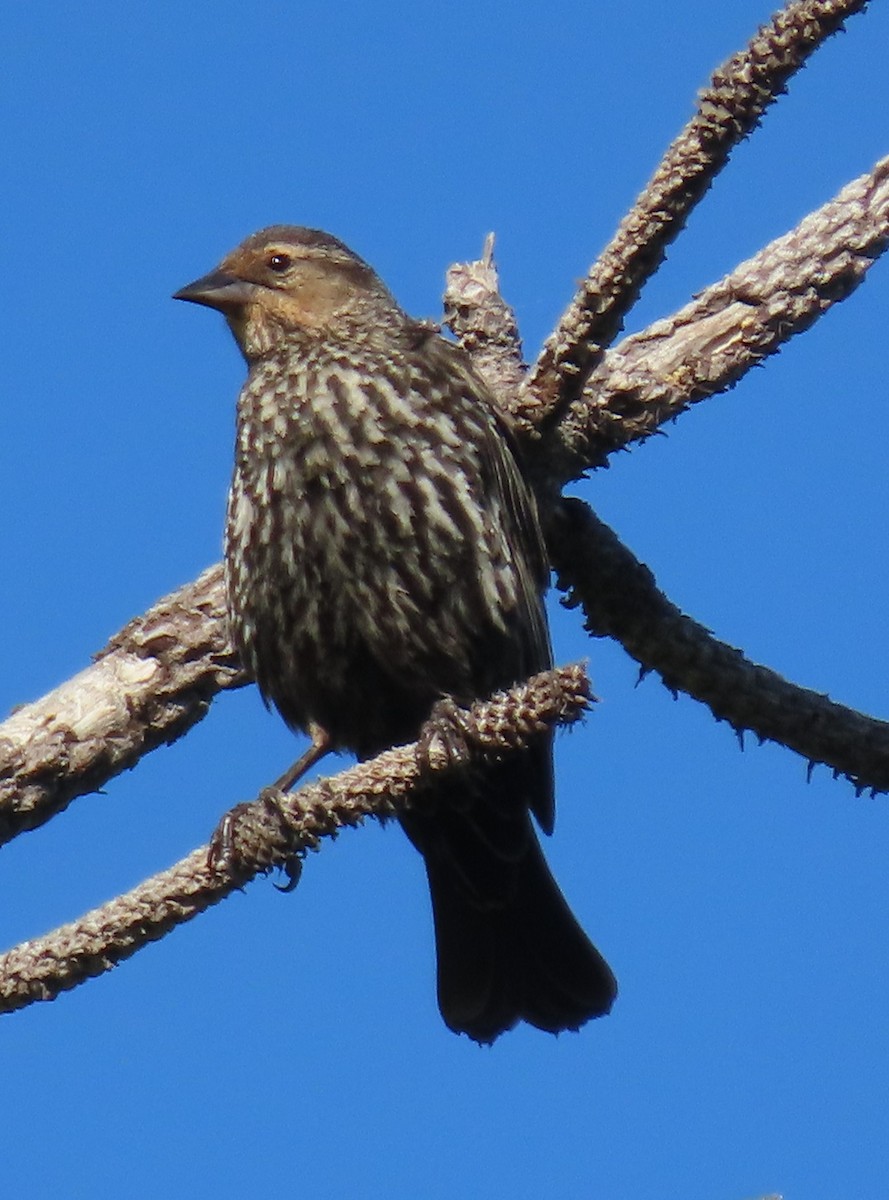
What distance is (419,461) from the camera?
4.39 meters

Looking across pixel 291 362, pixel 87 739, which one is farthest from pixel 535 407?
pixel 87 739

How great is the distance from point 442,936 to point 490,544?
1.06m

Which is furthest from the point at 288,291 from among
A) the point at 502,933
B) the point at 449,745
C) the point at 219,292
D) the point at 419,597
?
the point at 449,745

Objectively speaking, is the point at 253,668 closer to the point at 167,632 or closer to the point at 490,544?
the point at 167,632

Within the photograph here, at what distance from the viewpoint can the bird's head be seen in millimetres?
4930

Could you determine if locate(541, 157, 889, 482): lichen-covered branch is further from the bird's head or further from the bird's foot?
the bird's foot

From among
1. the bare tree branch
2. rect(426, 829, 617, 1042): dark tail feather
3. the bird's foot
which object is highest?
the bare tree branch

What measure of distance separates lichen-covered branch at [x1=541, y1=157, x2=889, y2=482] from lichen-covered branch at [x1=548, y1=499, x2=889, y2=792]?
200mm

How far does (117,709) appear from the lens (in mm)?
4301

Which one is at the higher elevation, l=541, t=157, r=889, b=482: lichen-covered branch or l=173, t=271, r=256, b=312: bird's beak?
l=173, t=271, r=256, b=312: bird's beak

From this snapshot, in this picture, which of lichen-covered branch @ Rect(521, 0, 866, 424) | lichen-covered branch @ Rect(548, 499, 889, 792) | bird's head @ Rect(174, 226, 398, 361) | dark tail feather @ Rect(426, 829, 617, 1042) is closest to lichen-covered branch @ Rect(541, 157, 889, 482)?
lichen-covered branch @ Rect(548, 499, 889, 792)

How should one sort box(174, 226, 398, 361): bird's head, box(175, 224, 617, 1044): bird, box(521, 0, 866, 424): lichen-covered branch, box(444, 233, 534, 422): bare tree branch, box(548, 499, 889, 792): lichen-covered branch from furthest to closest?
box(174, 226, 398, 361): bird's head → box(444, 233, 534, 422): bare tree branch → box(175, 224, 617, 1044): bird → box(548, 499, 889, 792): lichen-covered branch → box(521, 0, 866, 424): lichen-covered branch

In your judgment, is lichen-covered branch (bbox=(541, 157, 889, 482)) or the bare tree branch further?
the bare tree branch

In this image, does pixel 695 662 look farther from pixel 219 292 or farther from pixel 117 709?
pixel 219 292
